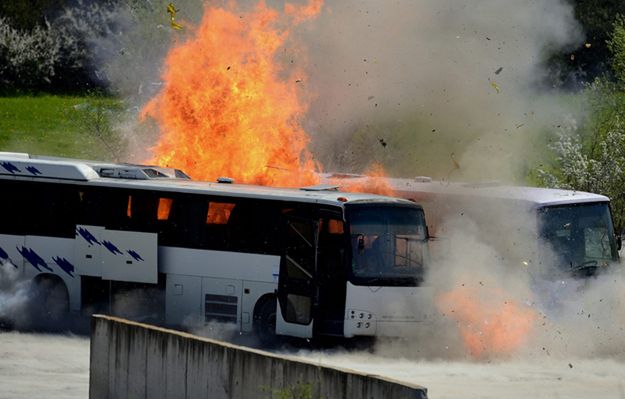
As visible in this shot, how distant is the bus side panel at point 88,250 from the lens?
23.2 meters

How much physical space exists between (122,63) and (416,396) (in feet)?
112

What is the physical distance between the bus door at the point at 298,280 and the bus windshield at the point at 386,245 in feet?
2.36

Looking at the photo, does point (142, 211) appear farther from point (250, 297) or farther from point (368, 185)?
point (368, 185)

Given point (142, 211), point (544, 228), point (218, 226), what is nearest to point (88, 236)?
point (142, 211)

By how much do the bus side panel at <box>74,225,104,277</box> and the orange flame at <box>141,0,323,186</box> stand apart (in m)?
5.07

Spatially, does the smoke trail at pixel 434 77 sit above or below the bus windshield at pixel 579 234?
above

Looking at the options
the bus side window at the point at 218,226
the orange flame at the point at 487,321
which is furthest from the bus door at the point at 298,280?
the orange flame at the point at 487,321

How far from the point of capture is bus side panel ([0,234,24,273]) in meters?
23.8

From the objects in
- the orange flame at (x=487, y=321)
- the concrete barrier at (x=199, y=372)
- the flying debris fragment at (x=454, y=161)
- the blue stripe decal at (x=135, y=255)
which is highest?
the flying debris fragment at (x=454, y=161)

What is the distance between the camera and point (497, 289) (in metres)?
22.0

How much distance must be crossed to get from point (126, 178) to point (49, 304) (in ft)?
8.71

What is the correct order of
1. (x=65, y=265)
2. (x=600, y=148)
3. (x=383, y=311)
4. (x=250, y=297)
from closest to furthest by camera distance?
(x=383, y=311) < (x=250, y=297) < (x=65, y=265) < (x=600, y=148)

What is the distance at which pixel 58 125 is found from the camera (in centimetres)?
4634

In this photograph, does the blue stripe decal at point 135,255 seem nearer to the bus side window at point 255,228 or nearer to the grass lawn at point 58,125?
the bus side window at point 255,228
